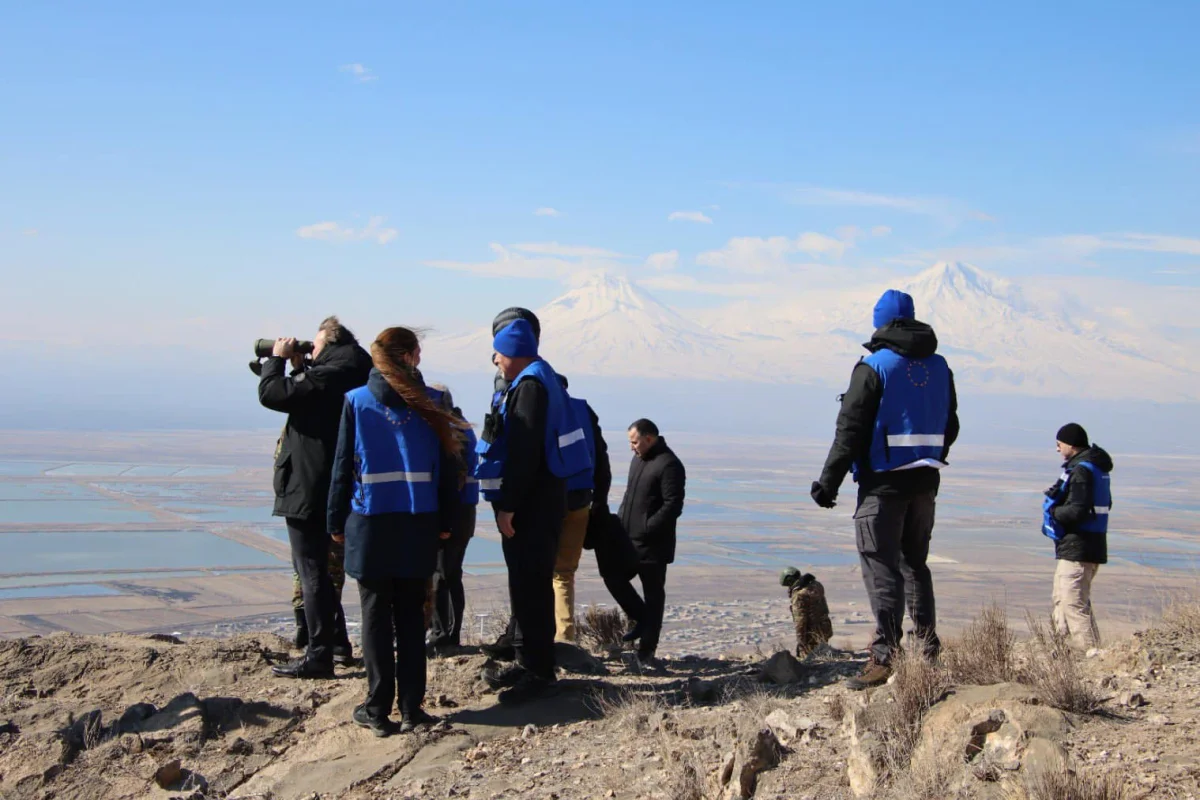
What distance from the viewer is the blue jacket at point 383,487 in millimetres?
5496

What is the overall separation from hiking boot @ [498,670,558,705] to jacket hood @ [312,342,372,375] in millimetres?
1886

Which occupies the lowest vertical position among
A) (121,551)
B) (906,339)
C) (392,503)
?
(121,551)

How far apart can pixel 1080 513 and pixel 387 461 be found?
4945 mm

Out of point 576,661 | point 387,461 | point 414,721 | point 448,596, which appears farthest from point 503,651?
point 387,461

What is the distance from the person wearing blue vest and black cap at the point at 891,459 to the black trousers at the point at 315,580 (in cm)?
269

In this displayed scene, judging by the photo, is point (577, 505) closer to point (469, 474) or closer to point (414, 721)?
point (469, 474)

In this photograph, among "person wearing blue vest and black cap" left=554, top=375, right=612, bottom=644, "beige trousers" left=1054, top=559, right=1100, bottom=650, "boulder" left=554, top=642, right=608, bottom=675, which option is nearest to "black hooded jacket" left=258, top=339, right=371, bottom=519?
"person wearing blue vest and black cap" left=554, top=375, right=612, bottom=644

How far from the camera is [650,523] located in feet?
26.0

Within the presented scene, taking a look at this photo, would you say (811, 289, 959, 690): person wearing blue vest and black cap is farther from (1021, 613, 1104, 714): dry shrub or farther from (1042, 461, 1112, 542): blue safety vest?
(1042, 461, 1112, 542): blue safety vest

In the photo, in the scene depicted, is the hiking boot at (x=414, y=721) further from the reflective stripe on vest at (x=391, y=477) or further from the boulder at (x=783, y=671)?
the boulder at (x=783, y=671)

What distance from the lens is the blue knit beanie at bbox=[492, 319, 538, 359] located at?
6016 millimetres

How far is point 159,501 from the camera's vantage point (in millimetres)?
86875

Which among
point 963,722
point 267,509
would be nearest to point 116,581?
point 267,509

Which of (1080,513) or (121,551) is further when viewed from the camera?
(121,551)
